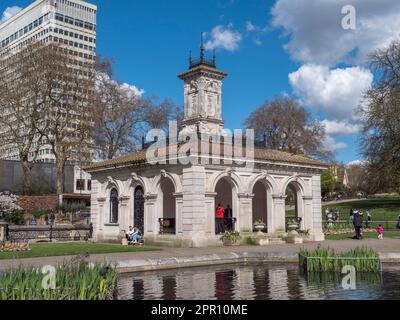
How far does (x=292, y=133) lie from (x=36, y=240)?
41673 mm

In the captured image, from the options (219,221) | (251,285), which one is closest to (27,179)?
(219,221)

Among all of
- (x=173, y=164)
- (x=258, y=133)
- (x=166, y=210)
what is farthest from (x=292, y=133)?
(x=173, y=164)

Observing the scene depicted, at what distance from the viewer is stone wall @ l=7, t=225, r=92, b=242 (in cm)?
3325

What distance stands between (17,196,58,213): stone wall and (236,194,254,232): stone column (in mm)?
27283

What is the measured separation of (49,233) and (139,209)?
31.9ft

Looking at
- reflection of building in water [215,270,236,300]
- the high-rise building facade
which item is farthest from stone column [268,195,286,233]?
the high-rise building facade

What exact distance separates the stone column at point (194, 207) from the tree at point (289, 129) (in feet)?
135

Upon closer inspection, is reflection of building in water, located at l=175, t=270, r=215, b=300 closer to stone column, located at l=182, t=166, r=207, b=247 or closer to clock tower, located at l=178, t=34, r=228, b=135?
stone column, located at l=182, t=166, r=207, b=247

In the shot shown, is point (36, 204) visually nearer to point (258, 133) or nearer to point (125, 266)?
point (258, 133)

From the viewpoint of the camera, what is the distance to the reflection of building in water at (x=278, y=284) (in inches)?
458

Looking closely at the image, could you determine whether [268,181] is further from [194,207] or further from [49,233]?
[49,233]

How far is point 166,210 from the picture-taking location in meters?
31.0

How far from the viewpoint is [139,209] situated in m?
28.2

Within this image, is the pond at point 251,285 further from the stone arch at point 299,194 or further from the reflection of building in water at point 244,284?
the stone arch at point 299,194
